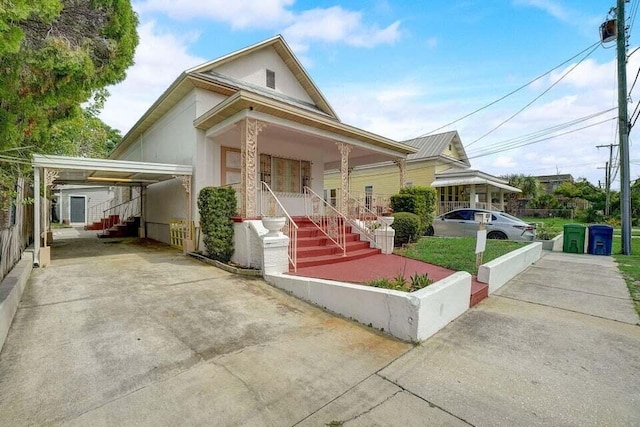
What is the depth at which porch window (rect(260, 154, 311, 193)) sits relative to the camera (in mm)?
11469

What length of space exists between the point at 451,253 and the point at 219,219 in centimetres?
608

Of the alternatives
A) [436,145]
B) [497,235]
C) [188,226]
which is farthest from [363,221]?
[436,145]

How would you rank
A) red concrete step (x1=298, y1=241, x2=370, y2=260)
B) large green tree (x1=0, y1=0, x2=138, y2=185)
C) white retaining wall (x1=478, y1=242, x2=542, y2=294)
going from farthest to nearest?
red concrete step (x1=298, y1=241, x2=370, y2=260), white retaining wall (x1=478, y1=242, x2=542, y2=294), large green tree (x1=0, y1=0, x2=138, y2=185)

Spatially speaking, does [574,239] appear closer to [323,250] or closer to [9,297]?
[323,250]

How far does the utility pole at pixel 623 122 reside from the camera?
10188 mm

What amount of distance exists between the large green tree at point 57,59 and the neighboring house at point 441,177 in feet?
45.3

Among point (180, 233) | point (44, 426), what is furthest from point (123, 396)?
point (180, 233)

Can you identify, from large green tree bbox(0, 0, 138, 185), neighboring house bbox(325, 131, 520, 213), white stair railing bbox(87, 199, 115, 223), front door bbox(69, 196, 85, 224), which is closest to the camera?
large green tree bbox(0, 0, 138, 185)

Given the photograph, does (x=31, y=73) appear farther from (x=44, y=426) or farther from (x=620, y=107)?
(x=620, y=107)

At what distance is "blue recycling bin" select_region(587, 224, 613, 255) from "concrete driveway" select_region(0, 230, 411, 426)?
34.5 feet

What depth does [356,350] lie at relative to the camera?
3.50 meters

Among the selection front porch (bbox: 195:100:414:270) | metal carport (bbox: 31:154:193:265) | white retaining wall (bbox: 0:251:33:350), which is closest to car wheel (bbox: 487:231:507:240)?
front porch (bbox: 195:100:414:270)

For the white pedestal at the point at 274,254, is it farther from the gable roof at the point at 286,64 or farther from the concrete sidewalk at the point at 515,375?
the gable roof at the point at 286,64

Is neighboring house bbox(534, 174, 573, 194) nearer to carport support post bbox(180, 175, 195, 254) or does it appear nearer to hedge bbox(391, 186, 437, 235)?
hedge bbox(391, 186, 437, 235)
